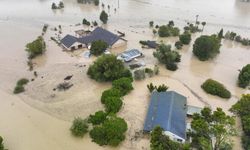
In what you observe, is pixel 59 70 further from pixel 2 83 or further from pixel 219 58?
pixel 219 58

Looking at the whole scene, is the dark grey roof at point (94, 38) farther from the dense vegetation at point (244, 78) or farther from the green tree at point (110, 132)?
the green tree at point (110, 132)

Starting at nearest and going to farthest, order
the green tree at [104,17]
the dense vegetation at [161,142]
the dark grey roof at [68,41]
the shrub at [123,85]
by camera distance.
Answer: the dense vegetation at [161,142] < the shrub at [123,85] < the dark grey roof at [68,41] < the green tree at [104,17]

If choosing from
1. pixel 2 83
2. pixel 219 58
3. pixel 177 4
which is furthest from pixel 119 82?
pixel 177 4

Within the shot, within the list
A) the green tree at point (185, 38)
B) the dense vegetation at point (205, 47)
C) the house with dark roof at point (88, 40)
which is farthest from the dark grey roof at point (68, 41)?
the dense vegetation at point (205, 47)

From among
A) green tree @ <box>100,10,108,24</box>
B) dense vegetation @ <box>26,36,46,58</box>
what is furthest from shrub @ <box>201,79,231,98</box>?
green tree @ <box>100,10,108,24</box>

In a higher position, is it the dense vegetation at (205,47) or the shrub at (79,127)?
the dense vegetation at (205,47)

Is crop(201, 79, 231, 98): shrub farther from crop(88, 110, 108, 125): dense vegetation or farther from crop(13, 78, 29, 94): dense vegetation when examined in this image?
crop(13, 78, 29, 94): dense vegetation

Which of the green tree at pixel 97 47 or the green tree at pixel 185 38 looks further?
the green tree at pixel 185 38
